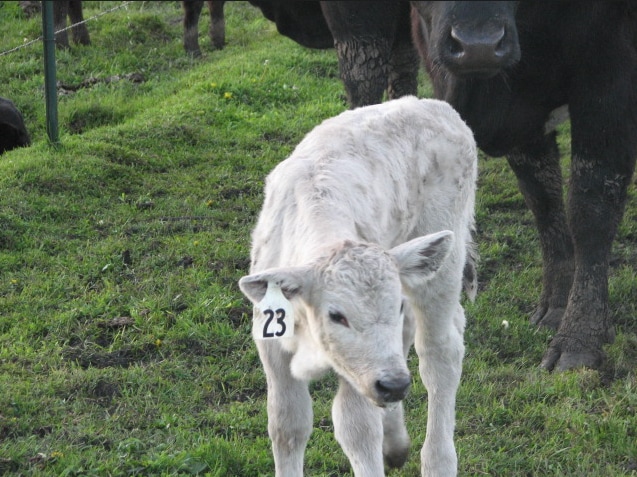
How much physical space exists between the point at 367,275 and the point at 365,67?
4037 millimetres

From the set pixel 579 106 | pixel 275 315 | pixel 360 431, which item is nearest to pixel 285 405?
pixel 360 431

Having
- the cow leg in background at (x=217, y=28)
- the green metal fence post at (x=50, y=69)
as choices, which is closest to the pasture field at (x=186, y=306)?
the green metal fence post at (x=50, y=69)

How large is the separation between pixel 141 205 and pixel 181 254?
3.42 ft

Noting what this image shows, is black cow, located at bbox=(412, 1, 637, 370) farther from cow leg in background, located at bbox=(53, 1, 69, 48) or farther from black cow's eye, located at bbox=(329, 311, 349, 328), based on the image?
cow leg in background, located at bbox=(53, 1, 69, 48)

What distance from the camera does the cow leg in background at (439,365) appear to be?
15.7 ft

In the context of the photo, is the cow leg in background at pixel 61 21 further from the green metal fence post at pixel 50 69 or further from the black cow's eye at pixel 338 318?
the black cow's eye at pixel 338 318

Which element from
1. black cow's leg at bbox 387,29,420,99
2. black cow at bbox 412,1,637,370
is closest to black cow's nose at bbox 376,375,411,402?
black cow at bbox 412,1,637,370

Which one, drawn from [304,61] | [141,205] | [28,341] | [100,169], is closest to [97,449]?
[28,341]

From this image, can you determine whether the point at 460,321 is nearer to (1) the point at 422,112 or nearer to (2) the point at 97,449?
(1) the point at 422,112

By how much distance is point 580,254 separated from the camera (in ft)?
20.9

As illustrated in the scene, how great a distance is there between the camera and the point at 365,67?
769 centimetres

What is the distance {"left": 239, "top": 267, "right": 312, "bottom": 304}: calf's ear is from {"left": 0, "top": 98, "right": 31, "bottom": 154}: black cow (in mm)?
6316

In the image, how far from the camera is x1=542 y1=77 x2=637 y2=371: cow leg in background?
244 inches

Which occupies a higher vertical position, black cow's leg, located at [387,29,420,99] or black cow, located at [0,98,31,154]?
black cow's leg, located at [387,29,420,99]
